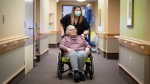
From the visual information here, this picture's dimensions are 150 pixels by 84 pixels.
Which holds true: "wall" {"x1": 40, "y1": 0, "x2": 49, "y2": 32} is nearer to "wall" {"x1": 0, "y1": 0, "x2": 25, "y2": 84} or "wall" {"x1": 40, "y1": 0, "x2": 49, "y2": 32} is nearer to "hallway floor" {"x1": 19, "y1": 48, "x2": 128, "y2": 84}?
"hallway floor" {"x1": 19, "y1": 48, "x2": 128, "y2": 84}

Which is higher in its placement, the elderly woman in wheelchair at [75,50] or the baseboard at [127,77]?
the elderly woman in wheelchair at [75,50]

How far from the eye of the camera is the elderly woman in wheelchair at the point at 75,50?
14.2 feet

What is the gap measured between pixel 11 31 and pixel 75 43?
1424 mm

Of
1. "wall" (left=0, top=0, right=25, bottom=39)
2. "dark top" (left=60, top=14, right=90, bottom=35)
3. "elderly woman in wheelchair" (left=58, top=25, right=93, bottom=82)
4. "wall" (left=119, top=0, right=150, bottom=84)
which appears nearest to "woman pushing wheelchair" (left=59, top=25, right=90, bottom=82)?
"elderly woman in wheelchair" (left=58, top=25, right=93, bottom=82)

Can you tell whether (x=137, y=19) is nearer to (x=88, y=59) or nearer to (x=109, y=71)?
(x=88, y=59)

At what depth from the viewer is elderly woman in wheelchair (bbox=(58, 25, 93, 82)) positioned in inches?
170

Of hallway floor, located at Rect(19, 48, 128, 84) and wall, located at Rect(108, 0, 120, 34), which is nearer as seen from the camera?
hallway floor, located at Rect(19, 48, 128, 84)

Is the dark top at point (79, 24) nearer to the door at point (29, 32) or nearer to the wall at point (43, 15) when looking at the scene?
the door at point (29, 32)

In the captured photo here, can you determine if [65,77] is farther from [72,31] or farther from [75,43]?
[72,31]

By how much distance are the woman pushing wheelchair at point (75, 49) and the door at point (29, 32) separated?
1.01 metres

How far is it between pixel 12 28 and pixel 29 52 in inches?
64.5

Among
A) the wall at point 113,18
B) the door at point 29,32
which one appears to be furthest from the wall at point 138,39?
the wall at point 113,18

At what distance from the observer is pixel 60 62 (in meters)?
4.39

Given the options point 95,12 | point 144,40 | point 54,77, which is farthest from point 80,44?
point 95,12
